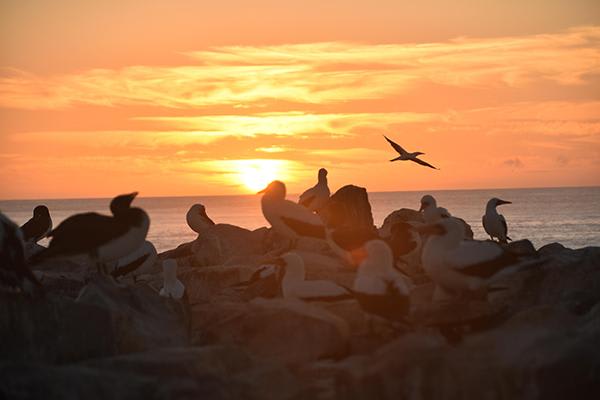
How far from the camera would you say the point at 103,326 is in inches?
501

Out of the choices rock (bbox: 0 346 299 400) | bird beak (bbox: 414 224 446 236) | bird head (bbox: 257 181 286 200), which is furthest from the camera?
bird head (bbox: 257 181 286 200)

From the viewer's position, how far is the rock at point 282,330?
41.0 ft

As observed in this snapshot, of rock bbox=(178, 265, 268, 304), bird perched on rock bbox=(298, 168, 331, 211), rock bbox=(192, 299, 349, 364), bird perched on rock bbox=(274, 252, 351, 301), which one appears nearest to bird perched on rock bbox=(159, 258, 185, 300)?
rock bbox=(178, 265, 268, 304)

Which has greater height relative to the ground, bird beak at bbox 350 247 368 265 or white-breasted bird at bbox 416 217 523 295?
white-breasted bird at bbox 416 217 523 295

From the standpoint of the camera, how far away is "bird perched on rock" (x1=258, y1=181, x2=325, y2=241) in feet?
66.8

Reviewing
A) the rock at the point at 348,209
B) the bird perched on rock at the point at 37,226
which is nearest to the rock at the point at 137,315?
the rock at the point at 348,209

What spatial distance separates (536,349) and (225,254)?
18.1 meters

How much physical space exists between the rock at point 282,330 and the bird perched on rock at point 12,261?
9.34ft

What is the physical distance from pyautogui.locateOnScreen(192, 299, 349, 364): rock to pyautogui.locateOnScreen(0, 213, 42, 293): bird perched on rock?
2848mm

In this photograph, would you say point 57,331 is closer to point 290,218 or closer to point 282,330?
point 282,330

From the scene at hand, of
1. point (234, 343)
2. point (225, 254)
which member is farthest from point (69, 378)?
point (225, 254)

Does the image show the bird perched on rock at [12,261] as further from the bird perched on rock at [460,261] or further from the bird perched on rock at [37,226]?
the bird perched on rock at [37,226]

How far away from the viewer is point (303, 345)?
41.2ft

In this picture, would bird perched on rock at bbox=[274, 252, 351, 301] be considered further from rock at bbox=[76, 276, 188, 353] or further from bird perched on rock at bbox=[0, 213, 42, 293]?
bird perched on rock at bbox=[0, 213, 42, 293]
